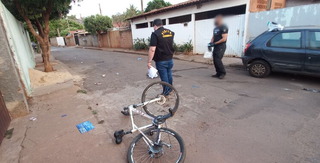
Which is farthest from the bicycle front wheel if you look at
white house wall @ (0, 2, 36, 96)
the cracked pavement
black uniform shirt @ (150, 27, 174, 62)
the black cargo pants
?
the black cargo pants

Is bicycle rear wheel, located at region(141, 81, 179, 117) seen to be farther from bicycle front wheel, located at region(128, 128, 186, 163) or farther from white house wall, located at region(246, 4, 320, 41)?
white house wall, located at region(246, 4, 320, 41)

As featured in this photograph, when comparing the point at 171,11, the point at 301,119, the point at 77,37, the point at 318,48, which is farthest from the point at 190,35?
the point at 77,37

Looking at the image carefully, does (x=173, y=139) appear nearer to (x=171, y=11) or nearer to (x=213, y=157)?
(x=213, y=157)

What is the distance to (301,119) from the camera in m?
3.12

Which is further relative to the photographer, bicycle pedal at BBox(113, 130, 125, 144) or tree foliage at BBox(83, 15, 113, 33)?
tree foliage at BBox(83, 15, 113, 33)

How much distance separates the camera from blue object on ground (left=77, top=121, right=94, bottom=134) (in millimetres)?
3062

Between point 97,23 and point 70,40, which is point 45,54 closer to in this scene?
point 97,23

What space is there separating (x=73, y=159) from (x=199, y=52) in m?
10.3

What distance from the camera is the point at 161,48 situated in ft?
11.6

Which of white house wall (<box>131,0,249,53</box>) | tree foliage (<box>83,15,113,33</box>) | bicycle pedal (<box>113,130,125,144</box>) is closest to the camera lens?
bicycle pedal (<box>113,130,125,144</box>)

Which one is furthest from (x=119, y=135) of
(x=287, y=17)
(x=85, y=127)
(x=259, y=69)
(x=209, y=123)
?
(x=287, y=17)

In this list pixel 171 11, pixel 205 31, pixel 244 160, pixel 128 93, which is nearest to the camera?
pixel 244 160

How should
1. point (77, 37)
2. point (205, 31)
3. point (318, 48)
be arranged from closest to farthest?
point (318, 48), point (205, 31), point (77, 37)

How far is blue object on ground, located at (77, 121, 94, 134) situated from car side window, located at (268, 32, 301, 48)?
5.51m
